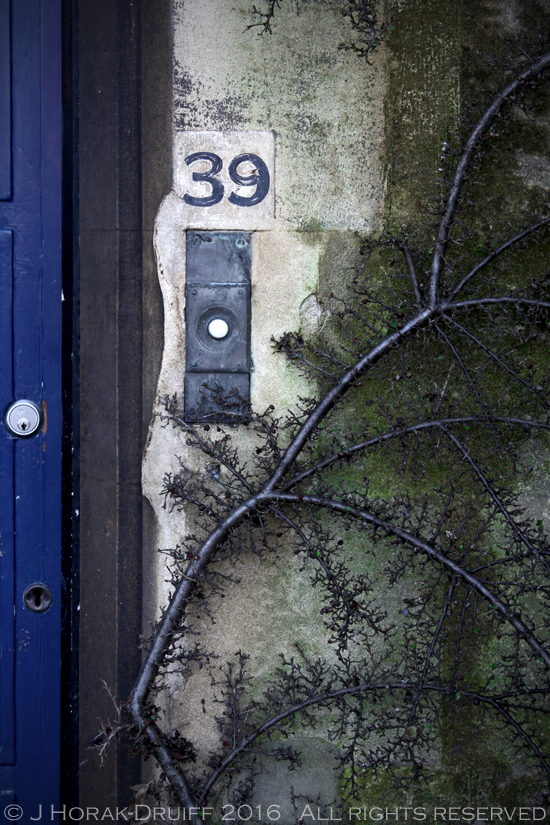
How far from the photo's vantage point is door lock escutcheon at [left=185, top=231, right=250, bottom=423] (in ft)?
7.11

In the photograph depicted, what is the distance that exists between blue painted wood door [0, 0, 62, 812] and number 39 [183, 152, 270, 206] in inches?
20.3

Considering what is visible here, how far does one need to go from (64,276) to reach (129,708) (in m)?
1.51

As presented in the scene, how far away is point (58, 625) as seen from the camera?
89.4 inches

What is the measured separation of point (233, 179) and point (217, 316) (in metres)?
0.48

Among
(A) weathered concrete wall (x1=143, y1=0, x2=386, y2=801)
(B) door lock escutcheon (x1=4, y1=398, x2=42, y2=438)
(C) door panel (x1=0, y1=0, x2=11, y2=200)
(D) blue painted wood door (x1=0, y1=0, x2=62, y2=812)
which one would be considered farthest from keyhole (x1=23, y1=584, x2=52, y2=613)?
(C) door panel (x1=0, y1=0, x2=11, y2=200)

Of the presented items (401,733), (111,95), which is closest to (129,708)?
(401,733)

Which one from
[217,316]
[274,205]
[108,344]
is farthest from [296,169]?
[108,344]

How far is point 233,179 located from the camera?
2166 mm

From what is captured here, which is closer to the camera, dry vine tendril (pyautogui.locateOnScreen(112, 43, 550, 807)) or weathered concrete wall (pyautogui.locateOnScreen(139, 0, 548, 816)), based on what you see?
dry vine tendril (pyautogui.locateOnScreen(112, 43, 550, 807))

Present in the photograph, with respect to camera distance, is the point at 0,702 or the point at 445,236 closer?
the point at 445,236

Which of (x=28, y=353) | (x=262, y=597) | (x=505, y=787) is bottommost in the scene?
(x=505, y=787)

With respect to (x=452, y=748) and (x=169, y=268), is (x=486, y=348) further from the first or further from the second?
(x=452, y=748)

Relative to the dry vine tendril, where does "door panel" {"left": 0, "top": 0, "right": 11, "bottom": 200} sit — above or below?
above

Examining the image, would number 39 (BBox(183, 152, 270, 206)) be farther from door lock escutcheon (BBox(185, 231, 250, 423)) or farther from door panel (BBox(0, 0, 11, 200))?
door panel (BBox(0, 0, 11, 200))
